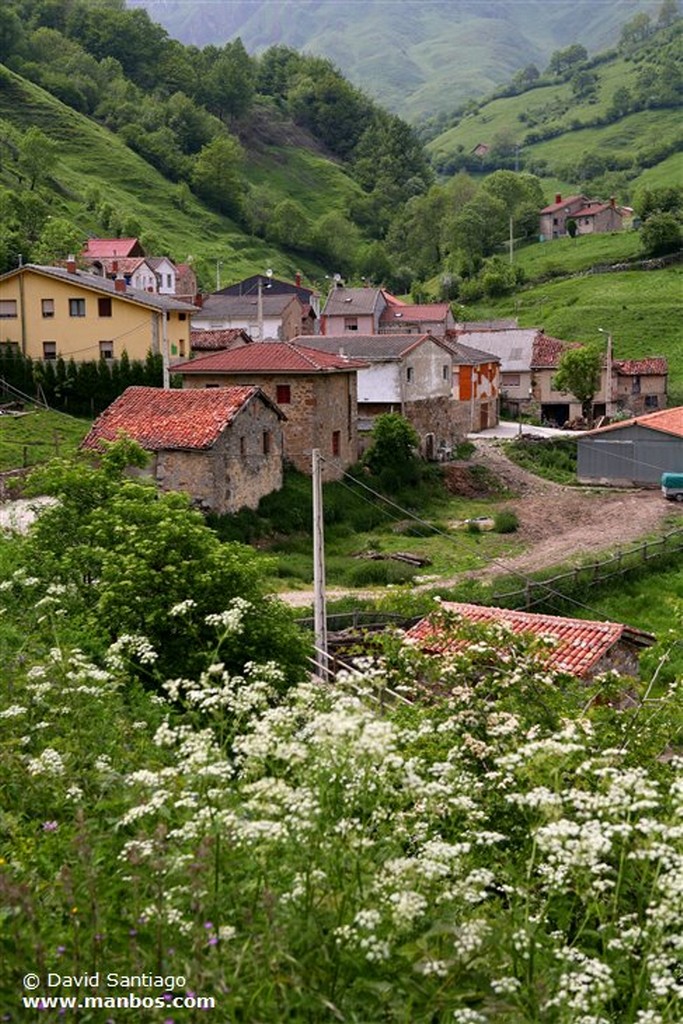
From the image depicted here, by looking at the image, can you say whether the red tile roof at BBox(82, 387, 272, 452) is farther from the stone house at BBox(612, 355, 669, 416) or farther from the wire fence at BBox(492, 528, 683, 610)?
the stone house at BBox(612, 355, 669, 416)

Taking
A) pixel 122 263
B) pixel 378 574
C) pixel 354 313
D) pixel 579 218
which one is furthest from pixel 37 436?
pixel 579 218

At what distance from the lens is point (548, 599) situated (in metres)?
29.2

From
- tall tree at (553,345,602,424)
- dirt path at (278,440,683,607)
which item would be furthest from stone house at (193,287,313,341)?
dirt path at (278,440,683,607)

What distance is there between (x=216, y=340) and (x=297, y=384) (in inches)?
668

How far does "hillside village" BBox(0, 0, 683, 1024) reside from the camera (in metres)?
5.80

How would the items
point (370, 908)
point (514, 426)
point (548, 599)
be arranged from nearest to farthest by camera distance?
1. point (370, 908)
2. point (548, 599)
3. point (514, 426)

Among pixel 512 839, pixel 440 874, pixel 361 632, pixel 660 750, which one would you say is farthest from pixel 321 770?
pixel 361 632

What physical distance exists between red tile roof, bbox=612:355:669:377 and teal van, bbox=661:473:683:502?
24772 millimetres

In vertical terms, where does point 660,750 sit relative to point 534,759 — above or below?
below

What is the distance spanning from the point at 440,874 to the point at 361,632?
1808 cm

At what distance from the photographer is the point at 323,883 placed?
6.03 metres

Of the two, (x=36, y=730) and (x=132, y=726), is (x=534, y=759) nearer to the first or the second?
(x=132, y=726)

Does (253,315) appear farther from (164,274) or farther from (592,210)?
(592,210)

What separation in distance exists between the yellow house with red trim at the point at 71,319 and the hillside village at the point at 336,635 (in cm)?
13
